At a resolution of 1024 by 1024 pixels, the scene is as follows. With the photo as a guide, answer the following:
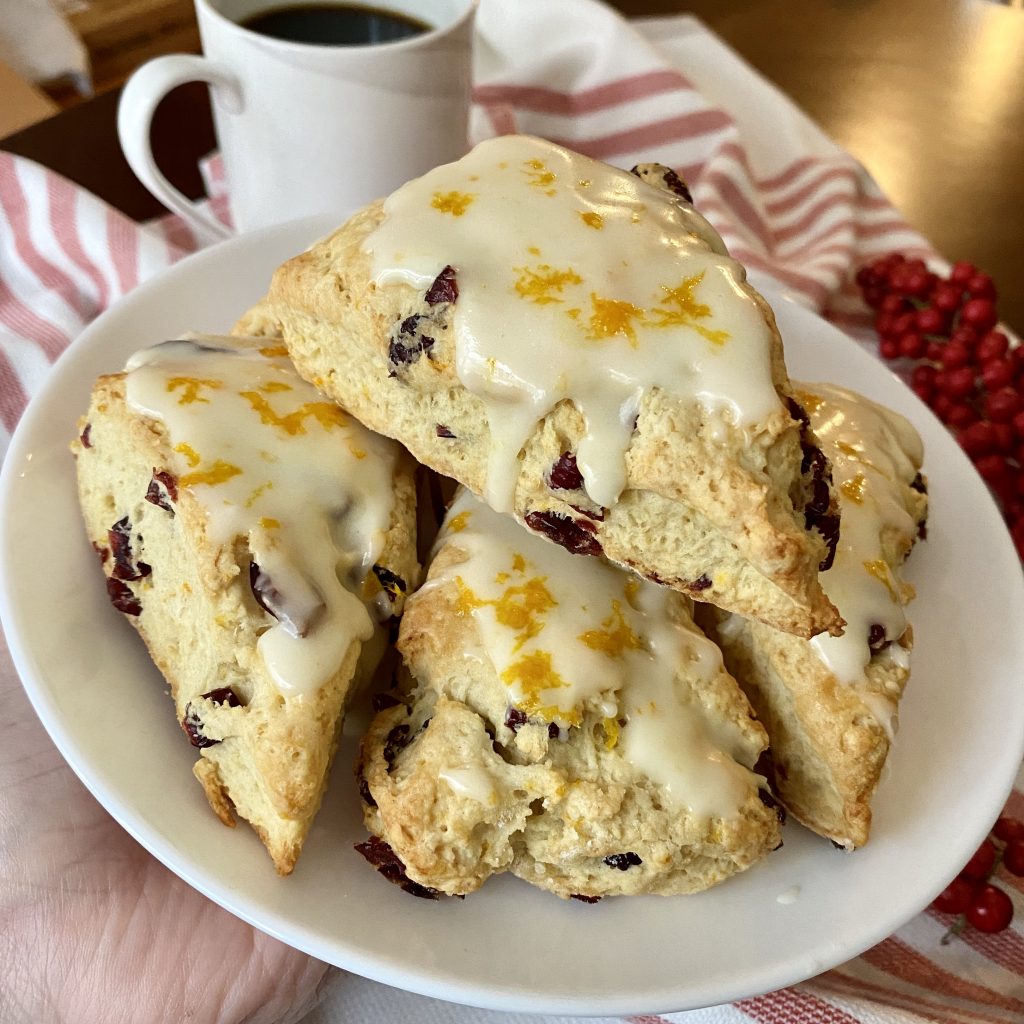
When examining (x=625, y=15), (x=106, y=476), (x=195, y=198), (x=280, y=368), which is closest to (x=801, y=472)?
(x=280, y=368)

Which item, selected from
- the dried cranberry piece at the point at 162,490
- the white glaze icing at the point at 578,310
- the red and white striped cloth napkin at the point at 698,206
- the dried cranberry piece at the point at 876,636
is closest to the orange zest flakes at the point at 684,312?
the white glaze icing at the point at 578,310

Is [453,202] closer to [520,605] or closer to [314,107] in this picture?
[520,605]

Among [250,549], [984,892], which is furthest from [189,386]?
[984,892]

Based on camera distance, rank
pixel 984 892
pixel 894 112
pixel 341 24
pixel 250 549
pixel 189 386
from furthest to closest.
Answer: pixel 894 112, pixel 341 24, pixel 984 892, pixel 189 386, pixel 250 549

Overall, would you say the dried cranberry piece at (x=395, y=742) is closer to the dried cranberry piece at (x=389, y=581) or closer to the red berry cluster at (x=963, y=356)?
the dried cranberry piece at (x=389, y=581)

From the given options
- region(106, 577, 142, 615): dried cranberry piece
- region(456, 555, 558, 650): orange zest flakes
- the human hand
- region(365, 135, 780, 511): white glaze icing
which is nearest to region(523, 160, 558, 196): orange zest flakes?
region(365, 135, 780, 511): white glaze icing

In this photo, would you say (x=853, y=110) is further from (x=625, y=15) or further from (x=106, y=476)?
(x=106, y=476)
